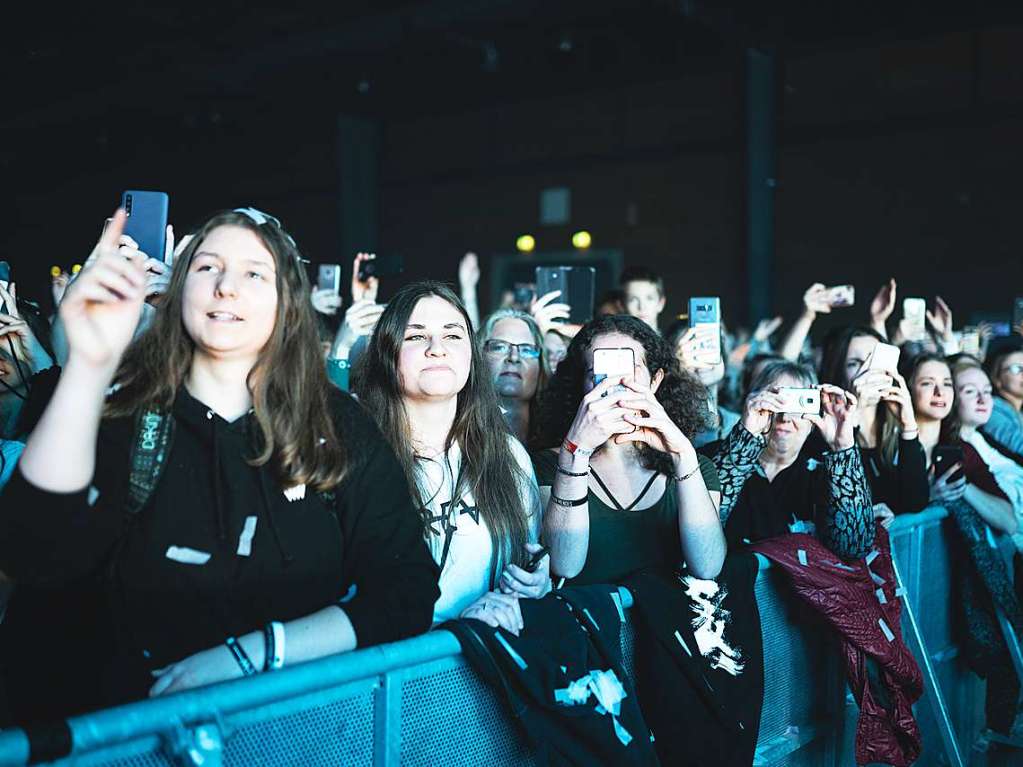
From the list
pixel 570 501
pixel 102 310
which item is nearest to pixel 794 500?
pixel 570 501

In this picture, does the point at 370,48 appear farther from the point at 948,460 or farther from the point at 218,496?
the point at 218,496

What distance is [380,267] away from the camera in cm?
439

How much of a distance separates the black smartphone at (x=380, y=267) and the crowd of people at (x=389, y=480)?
0.04 meters

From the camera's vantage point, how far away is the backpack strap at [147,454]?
158cm

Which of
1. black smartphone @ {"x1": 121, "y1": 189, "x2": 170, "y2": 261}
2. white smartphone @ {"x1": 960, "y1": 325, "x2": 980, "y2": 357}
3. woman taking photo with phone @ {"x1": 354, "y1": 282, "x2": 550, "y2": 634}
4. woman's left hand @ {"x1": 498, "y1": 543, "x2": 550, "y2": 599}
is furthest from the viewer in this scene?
white smartphone @ {"x1": 960, "y1": 325, "x2": 980, "y2": 357}

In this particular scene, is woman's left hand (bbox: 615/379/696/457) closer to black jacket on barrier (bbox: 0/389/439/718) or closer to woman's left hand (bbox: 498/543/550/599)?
woman's left hand (bbox: 498/543/550/599)

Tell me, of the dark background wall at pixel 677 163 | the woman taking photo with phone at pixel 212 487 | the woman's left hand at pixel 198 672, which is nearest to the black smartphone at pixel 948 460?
the woman taking photo with phone at pixel 212 487

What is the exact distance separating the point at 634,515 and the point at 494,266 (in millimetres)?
10404

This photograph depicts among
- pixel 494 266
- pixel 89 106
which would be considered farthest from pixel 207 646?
pixel 89 106

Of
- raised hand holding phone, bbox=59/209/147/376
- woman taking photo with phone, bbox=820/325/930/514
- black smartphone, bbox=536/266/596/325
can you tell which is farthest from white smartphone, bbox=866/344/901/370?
raised hand holding phone, bbox=59/209/147/376

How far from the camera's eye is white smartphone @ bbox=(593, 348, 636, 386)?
8.54ft

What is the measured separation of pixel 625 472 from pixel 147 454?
4.90 feet

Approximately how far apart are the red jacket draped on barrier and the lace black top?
0.10 m

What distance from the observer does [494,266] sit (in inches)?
508
